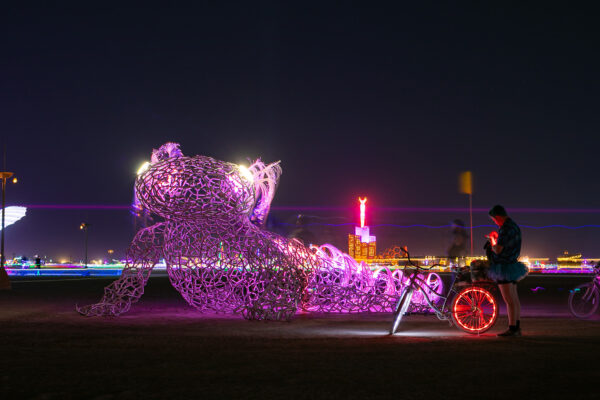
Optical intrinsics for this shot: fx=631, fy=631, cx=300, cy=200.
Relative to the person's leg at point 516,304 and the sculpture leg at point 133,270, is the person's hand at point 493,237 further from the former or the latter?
the sculpture leg at point 133,270

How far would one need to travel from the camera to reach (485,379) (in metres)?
5.86

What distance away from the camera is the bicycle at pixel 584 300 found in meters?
12.1

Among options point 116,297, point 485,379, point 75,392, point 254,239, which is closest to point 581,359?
point 485,379

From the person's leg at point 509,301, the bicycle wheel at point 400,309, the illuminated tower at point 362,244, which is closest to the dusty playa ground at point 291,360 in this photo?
the bicycle wheel at point 400,309

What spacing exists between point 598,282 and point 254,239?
272 inches

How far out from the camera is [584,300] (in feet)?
40.0

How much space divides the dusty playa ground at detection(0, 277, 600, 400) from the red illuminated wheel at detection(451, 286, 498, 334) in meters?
0.24

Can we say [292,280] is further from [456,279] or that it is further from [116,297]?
[116,297]

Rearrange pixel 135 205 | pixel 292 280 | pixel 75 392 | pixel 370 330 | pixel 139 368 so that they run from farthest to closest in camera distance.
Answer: pixel 135 205, pixel 292 280, pixel 370 330, pixel 139 368, pixel 75 392

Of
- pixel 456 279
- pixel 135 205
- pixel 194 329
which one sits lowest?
pixel 194 329

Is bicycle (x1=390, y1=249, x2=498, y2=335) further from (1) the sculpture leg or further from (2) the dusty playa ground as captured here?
(1) the sculpture leg

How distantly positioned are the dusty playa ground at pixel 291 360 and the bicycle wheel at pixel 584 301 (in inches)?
29.2

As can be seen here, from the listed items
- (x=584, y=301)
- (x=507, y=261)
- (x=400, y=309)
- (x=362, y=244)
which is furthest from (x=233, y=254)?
(x=362, y=244)

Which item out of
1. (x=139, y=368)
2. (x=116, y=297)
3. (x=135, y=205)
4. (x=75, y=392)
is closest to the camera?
(x=75, y=392)
